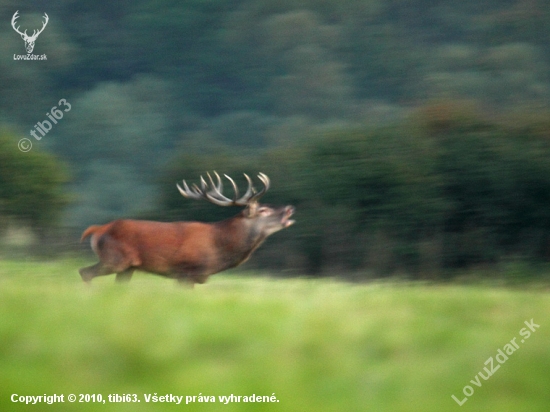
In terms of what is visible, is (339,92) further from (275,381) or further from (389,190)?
(275,381)

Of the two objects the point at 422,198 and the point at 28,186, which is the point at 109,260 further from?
the point at 422,198

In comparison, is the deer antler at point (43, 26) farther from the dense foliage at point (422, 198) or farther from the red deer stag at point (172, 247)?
the red deer stag at point (172, 247)

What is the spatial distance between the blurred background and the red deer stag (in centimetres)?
490

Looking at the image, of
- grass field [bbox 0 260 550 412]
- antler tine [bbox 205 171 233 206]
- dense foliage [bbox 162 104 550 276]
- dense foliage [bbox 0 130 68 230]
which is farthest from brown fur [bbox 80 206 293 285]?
dense foliage [bbox 0 130 68 230]

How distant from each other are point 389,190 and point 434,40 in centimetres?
838

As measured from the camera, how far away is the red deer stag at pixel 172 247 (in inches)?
383

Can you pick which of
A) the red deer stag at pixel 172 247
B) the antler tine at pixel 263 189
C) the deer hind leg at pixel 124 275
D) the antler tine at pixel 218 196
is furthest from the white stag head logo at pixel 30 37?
the deer hind leg at pixel 124 275

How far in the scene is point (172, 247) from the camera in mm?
9922

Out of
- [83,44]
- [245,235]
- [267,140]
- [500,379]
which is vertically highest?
[83,44]

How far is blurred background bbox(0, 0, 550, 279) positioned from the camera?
624 inches

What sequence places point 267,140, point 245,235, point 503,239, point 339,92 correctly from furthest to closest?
point 339,92, point 267,140, point 503,239, point 245,235

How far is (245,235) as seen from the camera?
1055 centimetres

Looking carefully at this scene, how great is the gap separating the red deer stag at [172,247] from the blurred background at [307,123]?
4.90 metres

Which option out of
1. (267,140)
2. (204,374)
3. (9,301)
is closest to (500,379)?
(204,374)
